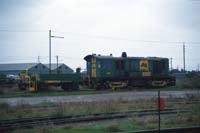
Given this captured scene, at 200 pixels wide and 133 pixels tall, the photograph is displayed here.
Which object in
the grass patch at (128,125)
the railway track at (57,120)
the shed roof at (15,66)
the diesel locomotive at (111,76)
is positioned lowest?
the grass patch at (128,125)

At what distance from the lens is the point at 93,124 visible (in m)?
15.3

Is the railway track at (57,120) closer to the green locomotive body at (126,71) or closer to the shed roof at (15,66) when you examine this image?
the green locomotive body at (126,71)

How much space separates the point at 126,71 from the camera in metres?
41.9

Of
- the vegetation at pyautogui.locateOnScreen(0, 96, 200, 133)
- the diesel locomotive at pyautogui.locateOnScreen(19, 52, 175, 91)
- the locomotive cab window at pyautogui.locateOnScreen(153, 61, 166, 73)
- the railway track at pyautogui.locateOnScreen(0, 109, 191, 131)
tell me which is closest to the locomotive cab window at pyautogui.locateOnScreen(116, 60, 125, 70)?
the diesel locomotive at pyautogui.locateOnScreen(19, 52, 175, 91)

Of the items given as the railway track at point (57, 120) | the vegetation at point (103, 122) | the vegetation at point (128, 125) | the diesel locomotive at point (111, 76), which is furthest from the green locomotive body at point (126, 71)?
the vegetation at point (128, 125)

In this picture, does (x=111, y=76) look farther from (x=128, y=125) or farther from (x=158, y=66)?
(x=128, y=125)

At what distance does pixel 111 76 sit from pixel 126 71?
6.42ft

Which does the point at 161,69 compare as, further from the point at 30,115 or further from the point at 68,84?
the point at 30,115

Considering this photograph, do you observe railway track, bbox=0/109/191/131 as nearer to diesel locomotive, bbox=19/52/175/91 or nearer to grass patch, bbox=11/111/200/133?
grass patch, bbox=11/111/200/133

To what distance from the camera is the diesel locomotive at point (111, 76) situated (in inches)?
1566

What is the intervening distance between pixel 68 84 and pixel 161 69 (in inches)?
434

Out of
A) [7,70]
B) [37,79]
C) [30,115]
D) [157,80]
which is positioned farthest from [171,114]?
[7,70]

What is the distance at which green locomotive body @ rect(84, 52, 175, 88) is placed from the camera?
4084 cm

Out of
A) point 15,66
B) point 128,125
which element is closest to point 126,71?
point 128,125
